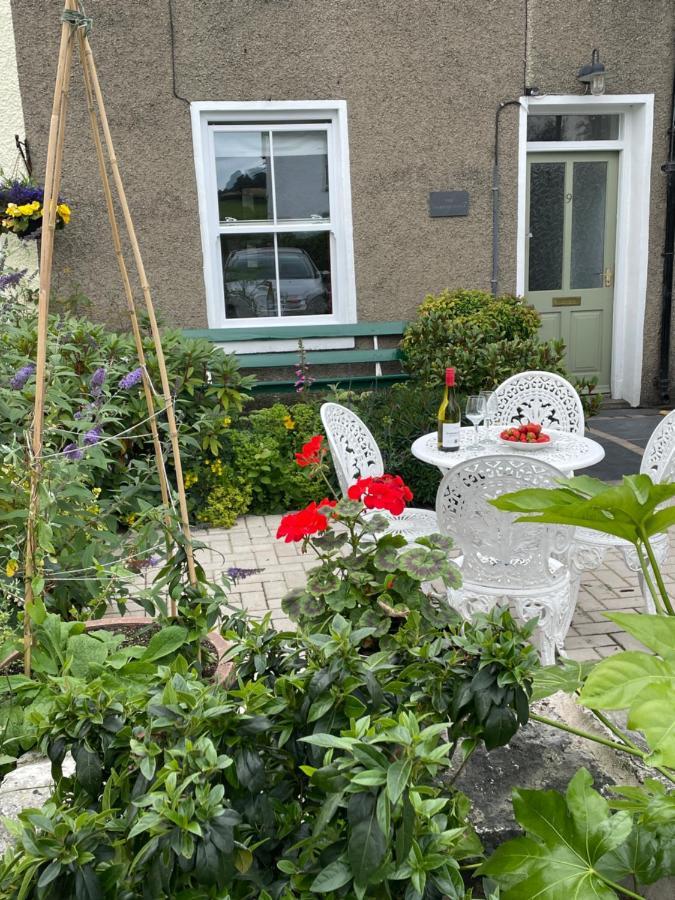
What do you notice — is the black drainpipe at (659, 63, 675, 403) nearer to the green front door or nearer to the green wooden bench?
the green front door

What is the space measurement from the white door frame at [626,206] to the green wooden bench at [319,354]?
1.45 metres

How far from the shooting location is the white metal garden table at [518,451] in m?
3.67

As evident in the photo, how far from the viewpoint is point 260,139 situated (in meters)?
6.86

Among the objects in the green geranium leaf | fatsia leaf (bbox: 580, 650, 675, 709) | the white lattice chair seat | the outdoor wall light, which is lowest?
the white lattice chair seat

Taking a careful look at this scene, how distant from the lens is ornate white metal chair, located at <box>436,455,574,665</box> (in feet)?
9.77

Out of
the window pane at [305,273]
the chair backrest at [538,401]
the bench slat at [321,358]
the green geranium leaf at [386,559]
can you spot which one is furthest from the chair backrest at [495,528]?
the window pane at [305,273]

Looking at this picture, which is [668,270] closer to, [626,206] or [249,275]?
[626,206]

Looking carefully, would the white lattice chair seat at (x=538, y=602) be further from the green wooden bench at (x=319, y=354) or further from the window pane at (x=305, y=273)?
the window pane at (x=305, y=273)

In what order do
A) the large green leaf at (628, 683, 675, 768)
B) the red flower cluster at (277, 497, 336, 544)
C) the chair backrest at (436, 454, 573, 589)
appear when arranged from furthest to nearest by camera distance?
the chair backrest at (436, 454, 573, 589) → the red flower cluster at (277, 497, 336, 544) → the large green leaf at (628, 683, 675, 768)

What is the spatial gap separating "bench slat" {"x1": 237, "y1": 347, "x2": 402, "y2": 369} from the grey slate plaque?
1274 mm

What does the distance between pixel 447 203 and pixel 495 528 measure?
4.70 meters

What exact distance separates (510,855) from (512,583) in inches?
88.3

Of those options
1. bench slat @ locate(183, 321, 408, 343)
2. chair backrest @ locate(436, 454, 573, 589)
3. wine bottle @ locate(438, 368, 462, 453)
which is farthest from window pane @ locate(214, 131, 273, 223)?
chair backrest @ locate(436, 454, 573, 589)

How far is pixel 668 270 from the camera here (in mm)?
7684
